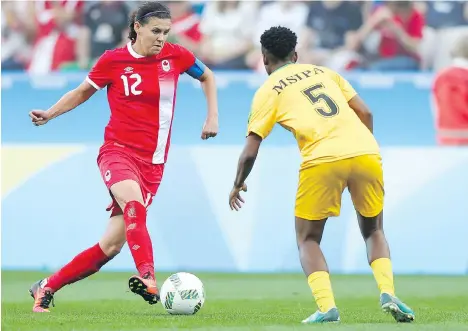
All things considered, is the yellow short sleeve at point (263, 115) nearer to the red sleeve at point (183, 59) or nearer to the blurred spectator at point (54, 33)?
the red sleeve at point (183, 59)

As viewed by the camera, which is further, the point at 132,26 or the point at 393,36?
the point at 393,36

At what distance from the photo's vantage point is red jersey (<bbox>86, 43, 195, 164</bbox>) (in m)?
8.33

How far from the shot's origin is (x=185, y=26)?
1588cm

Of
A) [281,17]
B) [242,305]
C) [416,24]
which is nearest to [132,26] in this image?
[242,305]

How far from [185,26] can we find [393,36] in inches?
117

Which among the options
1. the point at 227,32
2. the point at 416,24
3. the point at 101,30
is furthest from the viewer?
the point at 101,30

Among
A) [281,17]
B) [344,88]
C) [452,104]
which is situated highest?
[281,17]

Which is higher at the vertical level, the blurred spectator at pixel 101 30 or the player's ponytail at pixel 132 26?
the blurred spectator at pixel 101 30

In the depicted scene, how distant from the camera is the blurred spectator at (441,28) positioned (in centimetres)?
1517

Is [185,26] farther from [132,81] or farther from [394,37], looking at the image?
[132,81]

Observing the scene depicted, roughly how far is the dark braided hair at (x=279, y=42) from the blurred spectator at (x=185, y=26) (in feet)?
27.8

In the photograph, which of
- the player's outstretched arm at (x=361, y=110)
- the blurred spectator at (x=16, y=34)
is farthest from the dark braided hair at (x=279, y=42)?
the blurred spectator at (x=16, y=34)

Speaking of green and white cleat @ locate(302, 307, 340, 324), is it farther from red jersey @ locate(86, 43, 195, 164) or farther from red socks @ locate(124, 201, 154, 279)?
red jersey @ locate(86, 43, 195, 164)

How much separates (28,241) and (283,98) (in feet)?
22.5
